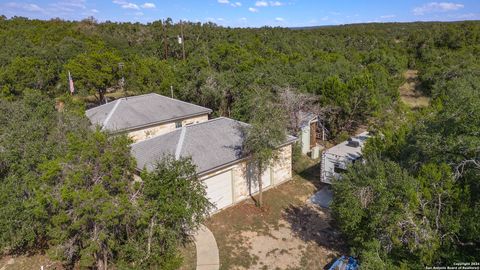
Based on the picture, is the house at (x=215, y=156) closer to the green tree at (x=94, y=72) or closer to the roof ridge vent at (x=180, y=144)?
the roof ridge vent at (x=180, y=144)

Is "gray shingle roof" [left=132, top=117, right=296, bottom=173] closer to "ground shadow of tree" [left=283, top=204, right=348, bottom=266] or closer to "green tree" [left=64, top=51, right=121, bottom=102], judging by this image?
"ground shadow of tree" [left=283, top=204, right=348, bottom=266]

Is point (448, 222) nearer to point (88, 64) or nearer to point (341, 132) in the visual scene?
point (341, 132)

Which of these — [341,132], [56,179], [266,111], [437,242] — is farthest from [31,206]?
[341,132]

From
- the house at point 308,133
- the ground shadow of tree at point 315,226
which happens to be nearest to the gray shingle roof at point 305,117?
the house at point 308,133

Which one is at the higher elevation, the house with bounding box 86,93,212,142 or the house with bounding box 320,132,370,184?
the house with bounding box 86,93,212,142

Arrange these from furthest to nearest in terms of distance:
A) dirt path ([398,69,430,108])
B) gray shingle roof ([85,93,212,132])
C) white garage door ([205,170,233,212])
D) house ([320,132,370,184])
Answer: dirt path ([398,69,430,108]) → gray shingle roof ([85,93,212,132]) → house ([320,132,370,184]) → white garage door ([205,170,233,212])

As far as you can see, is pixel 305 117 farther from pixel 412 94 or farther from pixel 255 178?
pixel 412 94

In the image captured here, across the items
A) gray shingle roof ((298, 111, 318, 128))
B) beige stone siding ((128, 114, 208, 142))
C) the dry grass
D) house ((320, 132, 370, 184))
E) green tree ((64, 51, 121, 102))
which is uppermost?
green tree ((64, 51, 121, 102))

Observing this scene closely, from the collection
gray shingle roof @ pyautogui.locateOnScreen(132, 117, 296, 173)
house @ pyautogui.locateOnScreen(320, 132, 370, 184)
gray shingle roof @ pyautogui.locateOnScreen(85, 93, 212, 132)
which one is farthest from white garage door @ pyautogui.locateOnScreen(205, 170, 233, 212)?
gray shingle roof @ pyautogui.locateOnScreen(85, 93, 212, 132)
